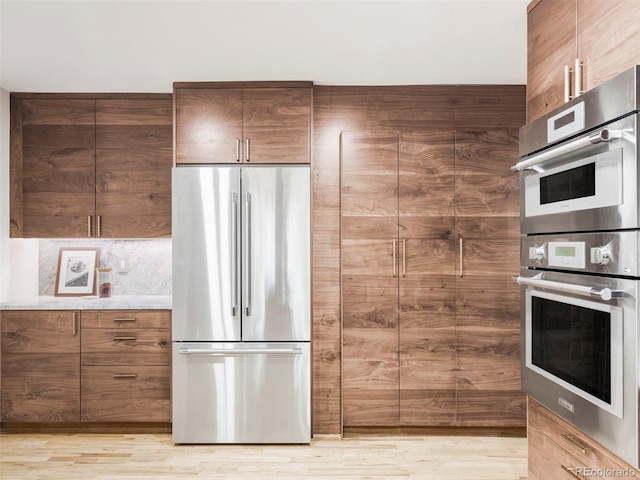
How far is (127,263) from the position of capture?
4023mm

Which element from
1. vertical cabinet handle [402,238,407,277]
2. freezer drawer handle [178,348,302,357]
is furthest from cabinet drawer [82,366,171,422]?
vertical cabinet handle [402,238,407,277]

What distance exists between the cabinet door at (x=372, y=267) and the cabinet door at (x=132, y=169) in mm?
1422

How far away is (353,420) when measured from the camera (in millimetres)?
3496

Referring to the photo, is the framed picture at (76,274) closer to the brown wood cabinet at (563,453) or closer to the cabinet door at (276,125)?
the cabinet door at (276,125)

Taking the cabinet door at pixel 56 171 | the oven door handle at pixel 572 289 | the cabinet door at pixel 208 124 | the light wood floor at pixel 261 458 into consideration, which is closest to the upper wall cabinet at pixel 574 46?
the oven door handle at pixel 572 289

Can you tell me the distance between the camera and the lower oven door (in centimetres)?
146

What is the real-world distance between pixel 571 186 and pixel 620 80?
0.39m

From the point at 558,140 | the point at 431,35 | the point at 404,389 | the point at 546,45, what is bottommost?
the point at 404,389

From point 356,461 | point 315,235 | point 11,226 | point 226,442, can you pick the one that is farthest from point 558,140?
point 11,226

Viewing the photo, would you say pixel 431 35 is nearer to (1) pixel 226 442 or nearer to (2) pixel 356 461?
(2) pixel 356 461

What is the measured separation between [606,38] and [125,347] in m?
3.31

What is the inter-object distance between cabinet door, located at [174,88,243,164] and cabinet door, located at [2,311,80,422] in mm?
1437

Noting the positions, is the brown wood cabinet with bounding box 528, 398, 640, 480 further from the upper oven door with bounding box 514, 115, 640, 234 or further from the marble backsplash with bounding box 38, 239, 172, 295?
the marble backsplash with bounding box 38, 239, 172, 295

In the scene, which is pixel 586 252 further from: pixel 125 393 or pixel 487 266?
pixel 125 393
